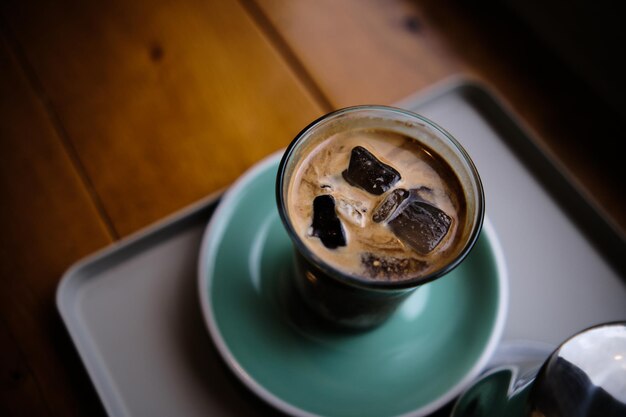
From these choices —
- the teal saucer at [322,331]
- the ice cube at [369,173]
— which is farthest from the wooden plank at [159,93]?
the ice cube at [369,173]

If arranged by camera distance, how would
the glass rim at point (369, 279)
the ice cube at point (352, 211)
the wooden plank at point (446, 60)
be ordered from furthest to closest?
the wooden plank at point (446, 60)
the ice cube at point (352, 211)
the glass rim at point (369, 279)

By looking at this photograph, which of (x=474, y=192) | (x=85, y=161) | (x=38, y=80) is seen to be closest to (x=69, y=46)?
(x=38, y=80)

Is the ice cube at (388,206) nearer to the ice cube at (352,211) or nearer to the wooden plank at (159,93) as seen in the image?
the ice cube at (352,211)

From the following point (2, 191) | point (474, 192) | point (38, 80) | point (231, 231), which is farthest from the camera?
point (38, 80)

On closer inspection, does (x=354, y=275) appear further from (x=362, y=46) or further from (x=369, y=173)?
(x=362, y=46)

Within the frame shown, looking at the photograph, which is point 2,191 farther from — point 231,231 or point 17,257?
point 231,231

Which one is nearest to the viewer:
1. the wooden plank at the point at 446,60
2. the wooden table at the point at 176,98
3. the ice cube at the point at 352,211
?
the ice cube at the point at 352,211

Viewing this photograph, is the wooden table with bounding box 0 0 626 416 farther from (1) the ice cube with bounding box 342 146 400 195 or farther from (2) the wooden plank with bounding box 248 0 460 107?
(1) the ice cube with bounding box 342 146 400 195
